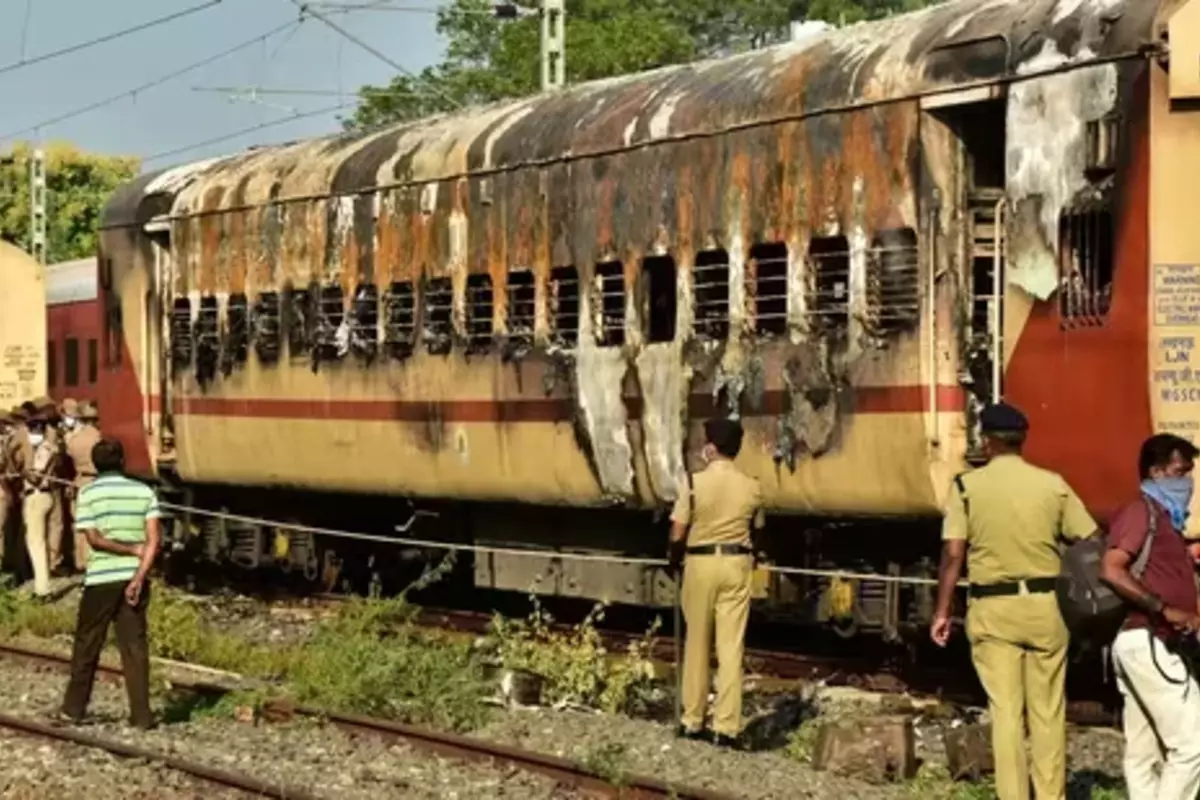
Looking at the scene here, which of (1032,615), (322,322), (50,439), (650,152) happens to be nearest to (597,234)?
(650,152)

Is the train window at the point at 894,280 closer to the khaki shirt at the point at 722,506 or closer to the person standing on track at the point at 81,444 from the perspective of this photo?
the khaki shirt at the point at 722,506

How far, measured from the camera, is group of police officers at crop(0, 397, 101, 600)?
880 inches

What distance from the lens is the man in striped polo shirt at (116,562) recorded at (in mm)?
14023

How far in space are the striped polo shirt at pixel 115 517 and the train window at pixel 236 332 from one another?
22.0 ft

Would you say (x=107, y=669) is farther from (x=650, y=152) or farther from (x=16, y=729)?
(x=650, y=152)

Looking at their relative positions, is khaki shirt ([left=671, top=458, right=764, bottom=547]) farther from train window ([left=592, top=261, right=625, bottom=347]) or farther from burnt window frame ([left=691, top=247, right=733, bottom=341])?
train window ([left=592, top=261, right=625, bottom=347])

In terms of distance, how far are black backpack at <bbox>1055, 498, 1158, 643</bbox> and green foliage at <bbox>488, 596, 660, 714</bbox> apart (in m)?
Answer: 5.33

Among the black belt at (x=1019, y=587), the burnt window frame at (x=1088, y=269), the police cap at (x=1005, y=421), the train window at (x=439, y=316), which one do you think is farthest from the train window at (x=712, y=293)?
the black belt at (x=1019, y=587)

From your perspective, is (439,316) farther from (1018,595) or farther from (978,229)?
(1018,595)

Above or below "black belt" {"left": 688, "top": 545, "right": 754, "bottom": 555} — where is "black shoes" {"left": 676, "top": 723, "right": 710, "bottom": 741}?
below

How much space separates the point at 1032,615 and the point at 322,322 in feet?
34.0

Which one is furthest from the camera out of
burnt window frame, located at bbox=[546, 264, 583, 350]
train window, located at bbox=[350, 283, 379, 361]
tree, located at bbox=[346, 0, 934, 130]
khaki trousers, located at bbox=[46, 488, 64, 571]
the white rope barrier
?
tree, located at bbox=[346, 0, 934, 130]

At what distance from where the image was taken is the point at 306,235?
20062 mm

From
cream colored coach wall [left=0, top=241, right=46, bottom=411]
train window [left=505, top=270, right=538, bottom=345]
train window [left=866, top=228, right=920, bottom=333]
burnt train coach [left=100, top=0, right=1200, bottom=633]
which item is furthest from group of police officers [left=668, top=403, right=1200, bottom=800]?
cream colored coach wall [left=0, top=241, right=46, bottom=411]
